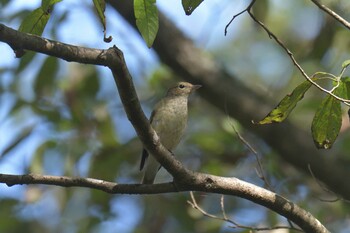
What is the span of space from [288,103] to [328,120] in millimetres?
213

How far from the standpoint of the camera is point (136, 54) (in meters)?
6.47

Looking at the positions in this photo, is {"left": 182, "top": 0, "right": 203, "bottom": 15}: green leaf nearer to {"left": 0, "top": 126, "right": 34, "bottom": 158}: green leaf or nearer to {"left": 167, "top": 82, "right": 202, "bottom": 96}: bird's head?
{"left": 0, "top": 126, "right": 34, "bottom": 158}: green leaf

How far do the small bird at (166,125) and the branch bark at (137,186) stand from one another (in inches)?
72.9

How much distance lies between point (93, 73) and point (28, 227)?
1866 millimetres

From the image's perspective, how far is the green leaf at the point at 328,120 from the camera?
2.93 m

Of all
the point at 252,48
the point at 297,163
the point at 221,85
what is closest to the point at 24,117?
the point at 221,85

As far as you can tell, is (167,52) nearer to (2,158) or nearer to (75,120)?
(75,120)

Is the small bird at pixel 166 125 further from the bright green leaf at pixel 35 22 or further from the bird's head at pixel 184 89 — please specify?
the bright green leaf at pixel 35 22

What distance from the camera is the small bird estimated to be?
5.10 metres

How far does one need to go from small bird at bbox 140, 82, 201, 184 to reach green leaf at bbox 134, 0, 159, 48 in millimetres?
2476

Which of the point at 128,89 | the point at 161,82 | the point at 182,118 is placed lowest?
the point at 161,82

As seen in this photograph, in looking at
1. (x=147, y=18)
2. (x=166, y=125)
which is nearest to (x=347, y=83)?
(x=147, y=18)

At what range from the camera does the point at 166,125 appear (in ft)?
16.7

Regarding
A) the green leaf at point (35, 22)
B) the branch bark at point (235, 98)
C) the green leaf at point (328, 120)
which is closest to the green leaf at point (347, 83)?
the green leaf at point (328, 120)
